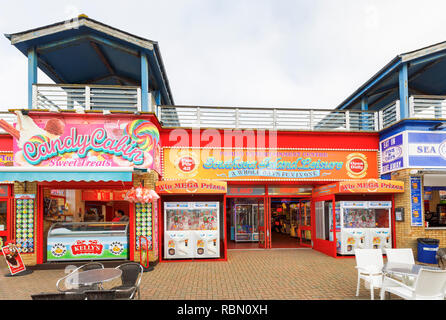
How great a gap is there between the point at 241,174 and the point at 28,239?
714 cm

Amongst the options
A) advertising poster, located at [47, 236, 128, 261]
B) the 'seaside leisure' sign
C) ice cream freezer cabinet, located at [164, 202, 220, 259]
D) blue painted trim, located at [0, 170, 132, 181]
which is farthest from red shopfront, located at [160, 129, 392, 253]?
advertising poster, located at [47, 236, 128, 261]

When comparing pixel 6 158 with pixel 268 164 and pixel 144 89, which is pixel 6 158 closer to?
pixel 144 89

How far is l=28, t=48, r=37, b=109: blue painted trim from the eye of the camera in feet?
29.7

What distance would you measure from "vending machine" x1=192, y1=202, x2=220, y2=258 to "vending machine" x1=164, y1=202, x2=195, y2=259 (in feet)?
0.66

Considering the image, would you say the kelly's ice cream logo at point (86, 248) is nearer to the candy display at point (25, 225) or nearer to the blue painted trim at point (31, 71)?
the candy display at point (25, 225)

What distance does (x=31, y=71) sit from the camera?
9141 mm

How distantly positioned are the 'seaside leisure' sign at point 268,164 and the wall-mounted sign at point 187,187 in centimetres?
117

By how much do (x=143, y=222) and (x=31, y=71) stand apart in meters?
5.94

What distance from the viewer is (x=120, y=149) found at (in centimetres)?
874

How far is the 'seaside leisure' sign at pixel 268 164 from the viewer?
1066 cm

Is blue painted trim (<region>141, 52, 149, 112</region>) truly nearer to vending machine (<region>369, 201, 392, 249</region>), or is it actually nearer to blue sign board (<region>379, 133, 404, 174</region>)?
vending machine (<region>369, 201, 392, 249</region>)

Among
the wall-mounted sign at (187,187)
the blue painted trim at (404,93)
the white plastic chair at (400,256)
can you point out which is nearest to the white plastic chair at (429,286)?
the white plastic chair at (400,256)

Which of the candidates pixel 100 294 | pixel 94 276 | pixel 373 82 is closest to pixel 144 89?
pixel 94 276
